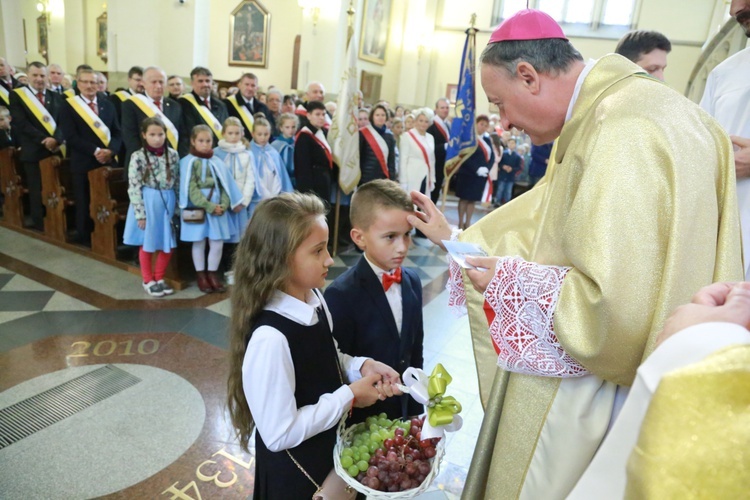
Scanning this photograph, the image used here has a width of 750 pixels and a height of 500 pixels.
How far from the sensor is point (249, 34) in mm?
12930

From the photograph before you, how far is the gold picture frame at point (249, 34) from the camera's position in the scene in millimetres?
12734

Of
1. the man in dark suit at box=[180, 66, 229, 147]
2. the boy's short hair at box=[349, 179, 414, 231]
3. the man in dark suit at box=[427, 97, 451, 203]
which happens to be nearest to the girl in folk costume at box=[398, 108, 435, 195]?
the man in dark suit at box=[427, 97, 451, 203]

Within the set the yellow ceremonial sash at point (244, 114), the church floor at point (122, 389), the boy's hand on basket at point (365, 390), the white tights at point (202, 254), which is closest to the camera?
the boy's hand on basket at point (365, 390)

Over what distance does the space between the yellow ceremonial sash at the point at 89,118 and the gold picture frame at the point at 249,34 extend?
29.2 feet

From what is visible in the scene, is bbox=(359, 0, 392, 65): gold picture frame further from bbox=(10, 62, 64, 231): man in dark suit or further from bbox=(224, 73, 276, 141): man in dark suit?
bbox=(10, 62, 64, 231): man in dark suit

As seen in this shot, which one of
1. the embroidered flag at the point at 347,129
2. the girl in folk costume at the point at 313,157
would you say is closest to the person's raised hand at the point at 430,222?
the girl in folk costume at the point at 313,157

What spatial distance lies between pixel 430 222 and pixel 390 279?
28 centimetres

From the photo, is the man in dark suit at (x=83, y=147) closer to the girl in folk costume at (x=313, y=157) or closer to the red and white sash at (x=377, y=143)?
the girl in folk costume at (x=313, y=157)

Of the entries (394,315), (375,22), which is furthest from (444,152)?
(375,22)

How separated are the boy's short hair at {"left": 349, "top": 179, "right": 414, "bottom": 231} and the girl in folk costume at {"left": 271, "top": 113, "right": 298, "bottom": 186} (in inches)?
147

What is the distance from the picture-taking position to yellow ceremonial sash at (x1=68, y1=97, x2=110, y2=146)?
485cm

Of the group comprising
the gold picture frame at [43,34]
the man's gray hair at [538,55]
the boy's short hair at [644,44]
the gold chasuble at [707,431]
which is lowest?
the gold chasuble at [707,431]

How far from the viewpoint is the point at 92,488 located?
196 centimetres

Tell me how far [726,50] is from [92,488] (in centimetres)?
587
